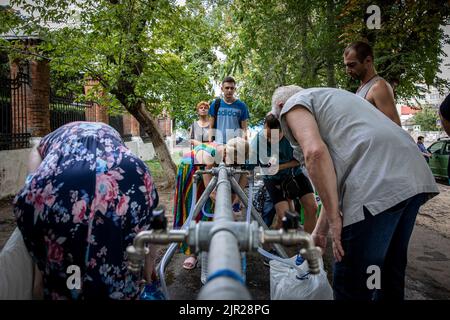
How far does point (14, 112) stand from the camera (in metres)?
7.34

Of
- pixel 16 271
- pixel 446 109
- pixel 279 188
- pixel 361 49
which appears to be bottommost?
pixel 16 271

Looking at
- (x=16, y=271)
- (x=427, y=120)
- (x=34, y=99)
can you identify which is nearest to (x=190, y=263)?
(x=16, y=271)

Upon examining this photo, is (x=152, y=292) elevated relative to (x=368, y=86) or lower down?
lower down

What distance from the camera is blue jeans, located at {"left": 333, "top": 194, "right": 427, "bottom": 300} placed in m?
1.61

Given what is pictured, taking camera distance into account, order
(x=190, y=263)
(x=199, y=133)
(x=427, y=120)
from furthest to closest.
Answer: (x=427, y=120) → (x=199, y=133) → (x=190, y=263)

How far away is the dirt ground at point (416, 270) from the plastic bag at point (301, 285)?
963mm

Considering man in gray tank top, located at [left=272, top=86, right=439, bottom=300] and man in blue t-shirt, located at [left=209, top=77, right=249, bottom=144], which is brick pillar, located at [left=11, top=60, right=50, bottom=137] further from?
man in gray tank top, located at [left=272, top=86, right=439, bottom=300]

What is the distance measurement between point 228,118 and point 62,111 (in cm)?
691

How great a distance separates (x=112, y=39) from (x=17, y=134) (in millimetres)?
3150

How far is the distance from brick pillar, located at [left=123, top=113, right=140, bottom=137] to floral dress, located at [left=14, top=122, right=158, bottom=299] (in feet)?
53.6

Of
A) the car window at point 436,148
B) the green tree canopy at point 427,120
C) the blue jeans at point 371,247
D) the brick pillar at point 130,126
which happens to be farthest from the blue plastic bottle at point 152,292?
the green tree canopy at point 427,120

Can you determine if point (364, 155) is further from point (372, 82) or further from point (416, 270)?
point (416, 270)

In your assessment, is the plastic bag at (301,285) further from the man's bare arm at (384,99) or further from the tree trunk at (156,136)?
the tree trunk at (156,136)

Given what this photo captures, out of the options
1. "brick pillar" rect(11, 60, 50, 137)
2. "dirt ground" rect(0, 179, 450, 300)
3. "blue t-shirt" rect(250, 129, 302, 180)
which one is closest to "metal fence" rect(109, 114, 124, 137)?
"brick pillar" rect(11, 60, 50, 137)
